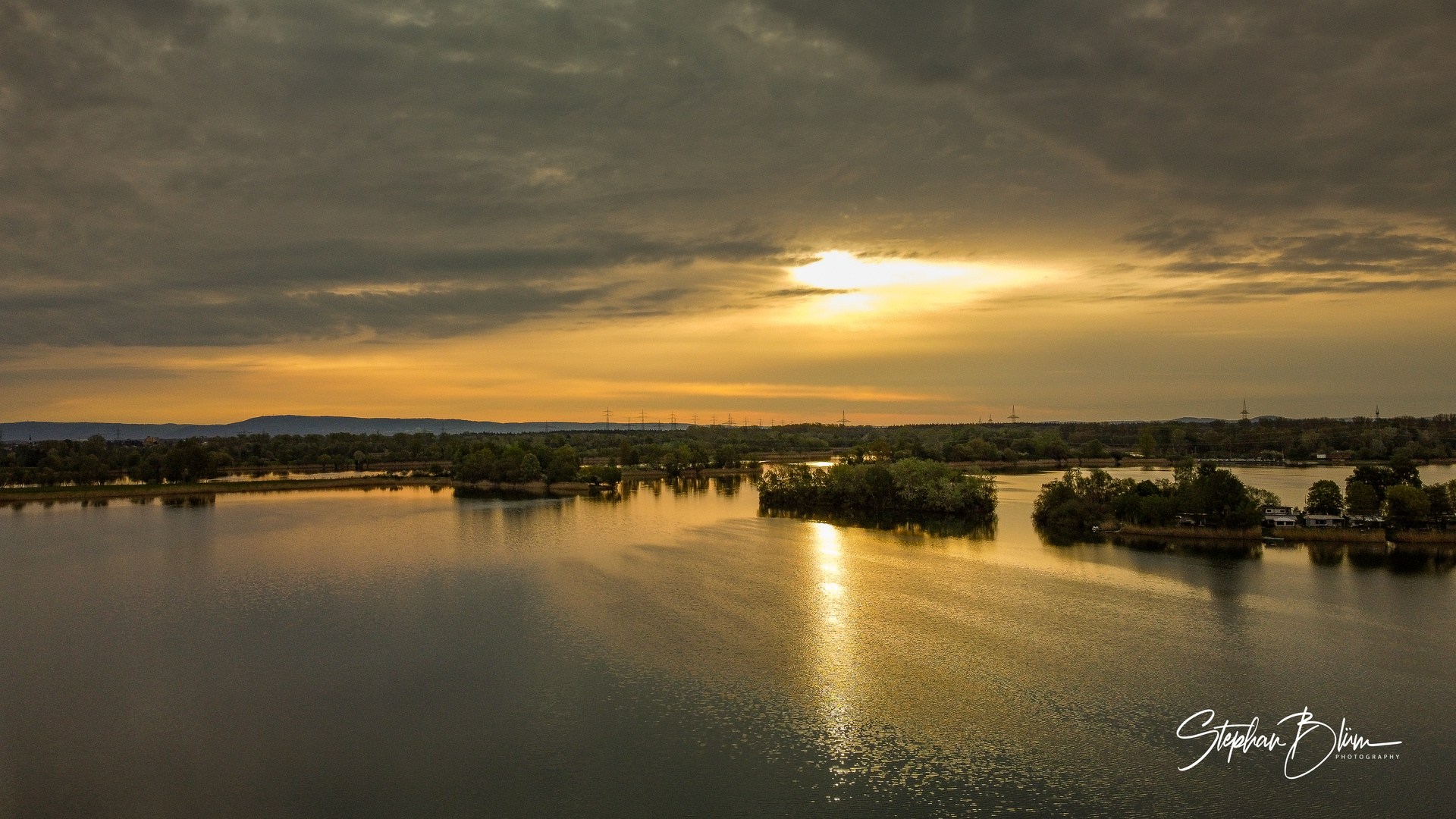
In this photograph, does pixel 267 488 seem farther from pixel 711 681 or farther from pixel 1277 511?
pixel 1277 511

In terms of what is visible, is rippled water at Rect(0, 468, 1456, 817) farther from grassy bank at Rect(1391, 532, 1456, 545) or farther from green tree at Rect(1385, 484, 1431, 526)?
green tree at Rect(1385, 484, 1431, 526)

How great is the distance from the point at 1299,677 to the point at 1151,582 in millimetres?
11710

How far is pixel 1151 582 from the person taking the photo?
32.5 m

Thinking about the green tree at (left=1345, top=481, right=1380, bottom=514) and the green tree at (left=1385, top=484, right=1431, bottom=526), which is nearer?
the green tree at (left=1385, top=484, right=1431, bottom=526)

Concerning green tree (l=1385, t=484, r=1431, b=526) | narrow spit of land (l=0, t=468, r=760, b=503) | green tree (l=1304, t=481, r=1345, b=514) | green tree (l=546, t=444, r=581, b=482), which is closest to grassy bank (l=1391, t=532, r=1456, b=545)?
green tree (l=1385, t=484, r=1431, b=526)

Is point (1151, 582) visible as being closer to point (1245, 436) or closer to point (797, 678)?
point (797, 678)

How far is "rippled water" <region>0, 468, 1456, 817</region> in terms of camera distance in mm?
15641

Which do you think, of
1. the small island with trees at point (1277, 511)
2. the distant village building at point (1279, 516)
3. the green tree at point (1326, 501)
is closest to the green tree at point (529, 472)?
the small island with trees at point (1277, 511)

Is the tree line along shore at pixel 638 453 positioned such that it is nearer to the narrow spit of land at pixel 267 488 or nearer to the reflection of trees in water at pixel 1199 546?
the narrow spit of land at pixel 267 488

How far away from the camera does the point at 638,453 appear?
118062 mm

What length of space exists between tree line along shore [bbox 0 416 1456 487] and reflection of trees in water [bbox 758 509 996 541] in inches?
637

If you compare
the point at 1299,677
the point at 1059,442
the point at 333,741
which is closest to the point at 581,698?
the point at 333,741

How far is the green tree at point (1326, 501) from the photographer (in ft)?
139

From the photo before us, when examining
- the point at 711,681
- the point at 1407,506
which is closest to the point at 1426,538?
the point at 1407,506
